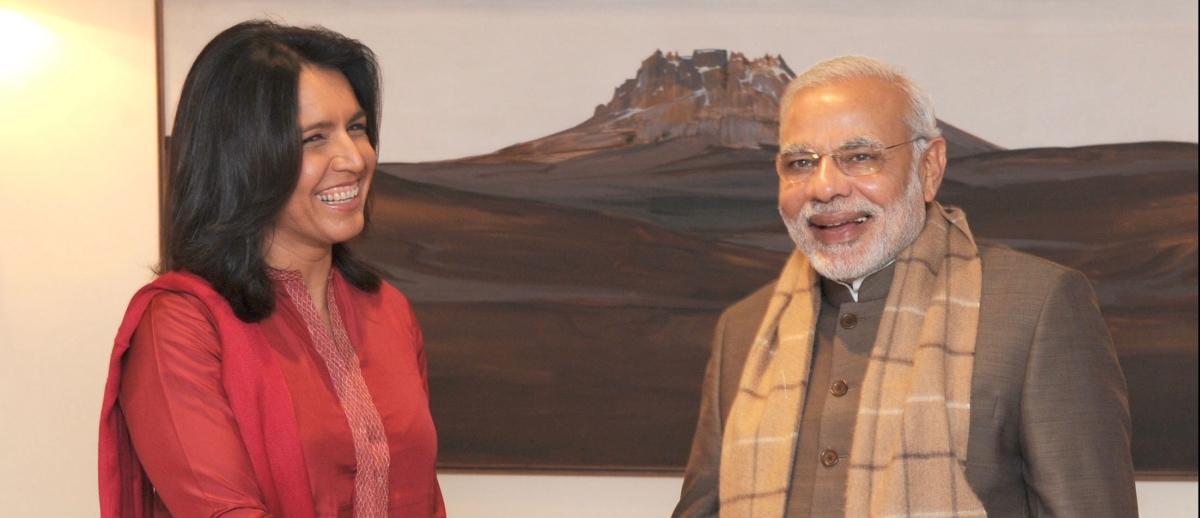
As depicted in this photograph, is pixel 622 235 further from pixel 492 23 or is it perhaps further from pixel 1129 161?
pixel 1129 161

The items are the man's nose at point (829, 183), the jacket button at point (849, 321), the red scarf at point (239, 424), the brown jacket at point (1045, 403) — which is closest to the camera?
the brown jacket at point (1045, 403)

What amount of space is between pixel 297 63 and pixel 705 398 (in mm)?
966

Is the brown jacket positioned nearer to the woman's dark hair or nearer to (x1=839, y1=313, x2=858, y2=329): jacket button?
(x1=839, y1=313, x2=858, y2=329): jacket button

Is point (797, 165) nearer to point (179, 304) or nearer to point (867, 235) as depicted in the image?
point (867, 235)

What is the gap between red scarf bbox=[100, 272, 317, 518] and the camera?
209cm

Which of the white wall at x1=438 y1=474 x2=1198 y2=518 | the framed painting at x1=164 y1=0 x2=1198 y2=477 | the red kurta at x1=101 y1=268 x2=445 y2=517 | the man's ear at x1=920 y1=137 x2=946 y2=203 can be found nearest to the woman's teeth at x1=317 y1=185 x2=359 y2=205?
the red kurta at x1=101 y1=268 x2=445 y2=517

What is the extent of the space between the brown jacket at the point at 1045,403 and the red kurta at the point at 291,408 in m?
0.97

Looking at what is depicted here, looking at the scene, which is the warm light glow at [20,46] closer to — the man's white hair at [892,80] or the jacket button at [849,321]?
the man's white hair at [892,80]

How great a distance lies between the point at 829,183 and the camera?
7.23 ft

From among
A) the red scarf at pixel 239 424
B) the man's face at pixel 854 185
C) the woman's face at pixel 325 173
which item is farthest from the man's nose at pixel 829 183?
the red scarf at pixel 239 424

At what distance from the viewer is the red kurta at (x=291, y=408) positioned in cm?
204

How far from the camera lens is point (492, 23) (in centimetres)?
357

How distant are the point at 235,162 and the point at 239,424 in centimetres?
43

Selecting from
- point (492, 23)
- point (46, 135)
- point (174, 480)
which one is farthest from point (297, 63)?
point (46, 135)
